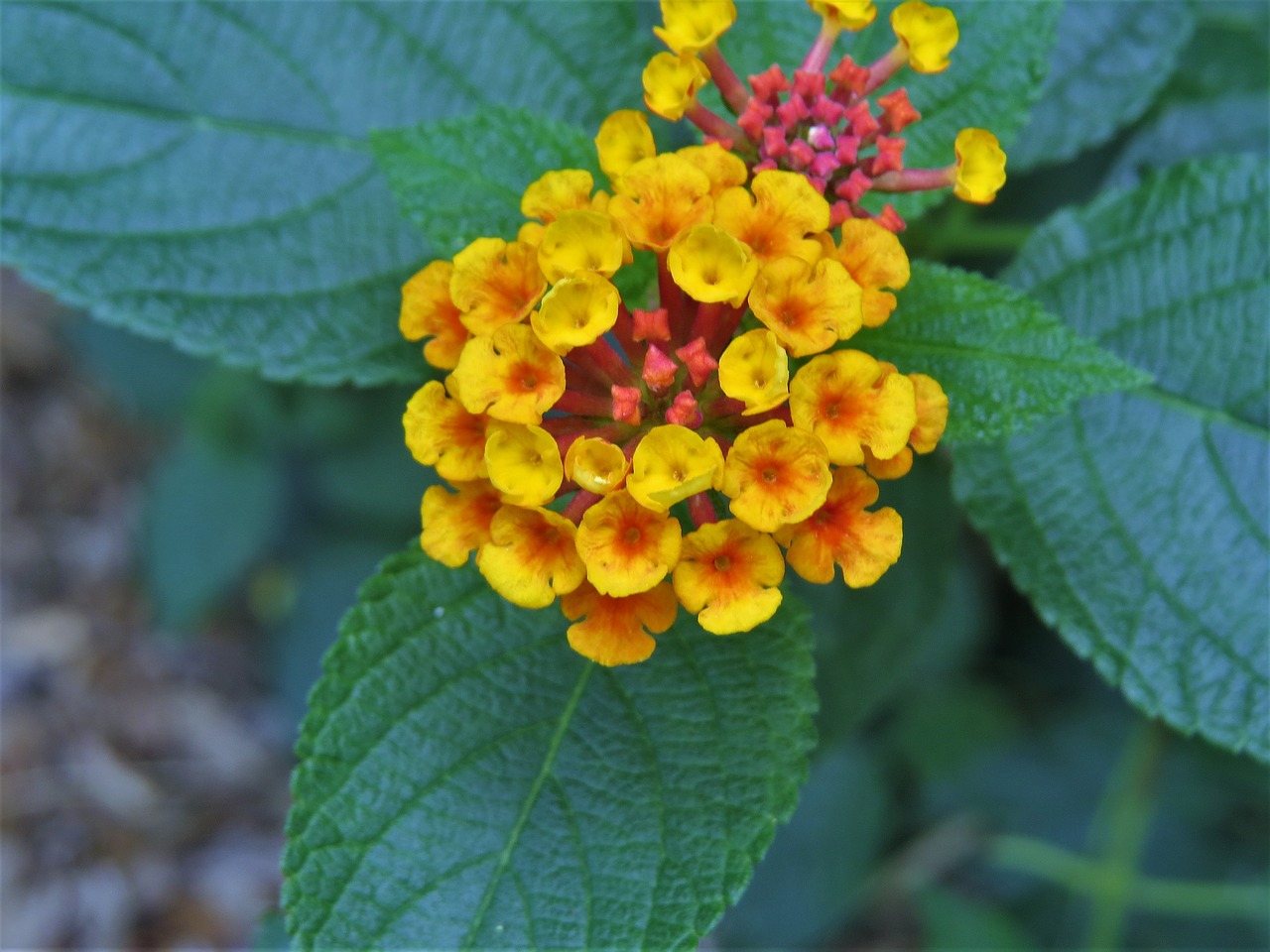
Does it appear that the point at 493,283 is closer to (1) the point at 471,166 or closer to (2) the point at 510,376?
(2) the point at 510,376

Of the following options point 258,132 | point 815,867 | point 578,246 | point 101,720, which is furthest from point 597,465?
point 101,720

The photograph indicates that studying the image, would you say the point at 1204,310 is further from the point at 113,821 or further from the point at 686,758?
the point at 113,821

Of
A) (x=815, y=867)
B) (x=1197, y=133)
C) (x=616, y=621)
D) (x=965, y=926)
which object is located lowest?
(x=965, y=926)

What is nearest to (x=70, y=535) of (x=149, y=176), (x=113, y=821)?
(x=113, y=821)

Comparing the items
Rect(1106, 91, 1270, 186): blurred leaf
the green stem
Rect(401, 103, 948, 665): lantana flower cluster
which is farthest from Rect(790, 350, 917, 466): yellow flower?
the green stem

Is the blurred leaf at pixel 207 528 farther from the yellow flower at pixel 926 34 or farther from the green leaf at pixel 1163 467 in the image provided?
the yellow flower at pixel 926 34

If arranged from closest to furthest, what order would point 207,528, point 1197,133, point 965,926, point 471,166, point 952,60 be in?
point 471,166
point 952,60
point 1197,133
point 965,926
point 207,528

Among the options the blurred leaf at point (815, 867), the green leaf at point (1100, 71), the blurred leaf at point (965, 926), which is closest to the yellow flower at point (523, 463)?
the green leaf at point (1100, 71)
